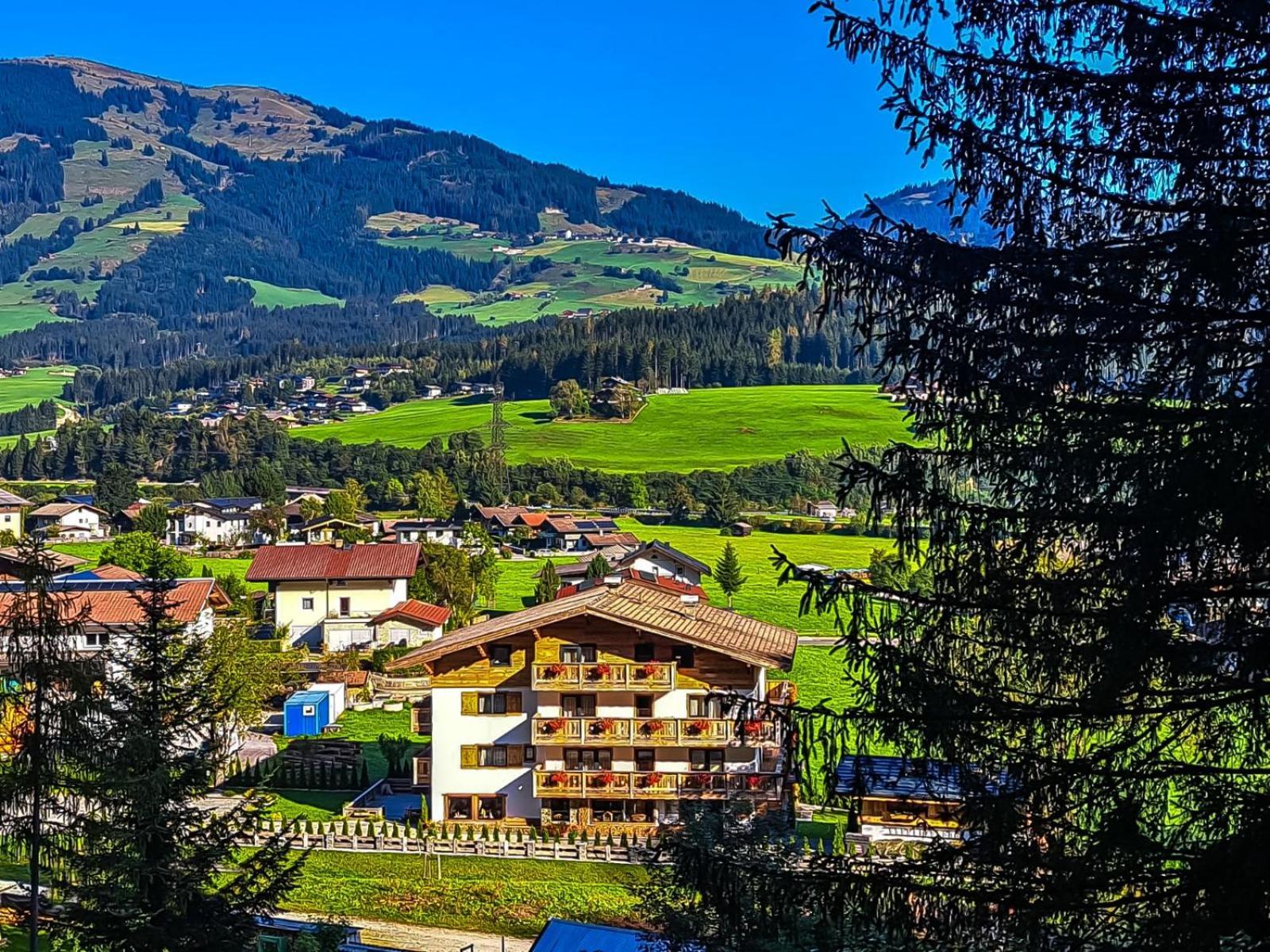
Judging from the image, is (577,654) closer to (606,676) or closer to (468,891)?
(606,676)

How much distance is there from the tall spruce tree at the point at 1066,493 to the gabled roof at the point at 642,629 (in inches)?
835

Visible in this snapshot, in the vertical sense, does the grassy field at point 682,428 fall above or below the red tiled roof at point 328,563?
above

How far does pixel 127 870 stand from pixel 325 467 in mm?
110695

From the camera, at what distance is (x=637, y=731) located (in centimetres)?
2823

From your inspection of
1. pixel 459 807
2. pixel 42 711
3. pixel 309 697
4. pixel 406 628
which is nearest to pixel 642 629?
pixel 459 807

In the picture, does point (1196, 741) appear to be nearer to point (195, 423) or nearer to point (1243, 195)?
point (1243, 195)

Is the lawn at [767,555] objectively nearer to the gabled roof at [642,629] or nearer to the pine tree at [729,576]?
the pine tree at [729,576]

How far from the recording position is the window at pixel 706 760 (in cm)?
2825

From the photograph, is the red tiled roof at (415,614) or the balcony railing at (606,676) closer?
the balcony railing at (606,676)

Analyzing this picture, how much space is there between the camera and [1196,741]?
663cm

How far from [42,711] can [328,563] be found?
4467 centimetres

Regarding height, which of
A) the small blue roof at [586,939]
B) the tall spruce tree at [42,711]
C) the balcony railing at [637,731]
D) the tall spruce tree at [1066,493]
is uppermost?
the tall spruce tree at [1066,493]

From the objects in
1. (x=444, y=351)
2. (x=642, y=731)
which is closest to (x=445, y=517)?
(x=642, y=731)

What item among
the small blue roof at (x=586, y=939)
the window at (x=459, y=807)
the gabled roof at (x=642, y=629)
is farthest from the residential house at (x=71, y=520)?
the small blue roof at (x=586, y=939)
